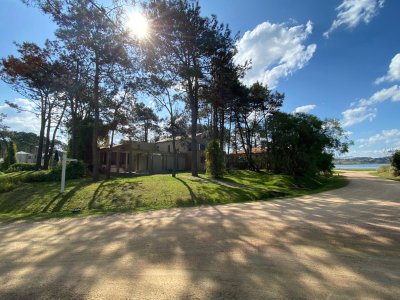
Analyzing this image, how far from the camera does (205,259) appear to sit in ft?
13.0

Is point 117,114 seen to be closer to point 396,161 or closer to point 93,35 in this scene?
point 93,35

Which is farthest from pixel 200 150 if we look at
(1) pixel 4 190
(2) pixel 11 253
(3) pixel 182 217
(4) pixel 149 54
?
(2) pixel 11 253

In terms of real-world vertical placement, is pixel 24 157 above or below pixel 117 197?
above

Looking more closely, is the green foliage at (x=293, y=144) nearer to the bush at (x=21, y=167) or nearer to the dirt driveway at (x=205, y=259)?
the dirt driveway at (x=205, y=259)

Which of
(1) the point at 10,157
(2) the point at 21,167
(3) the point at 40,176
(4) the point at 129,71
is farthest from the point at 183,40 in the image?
(1) the point at 10,157

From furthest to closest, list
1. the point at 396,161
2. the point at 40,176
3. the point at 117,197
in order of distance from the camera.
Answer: the point at 396,161 → the point at 40,176 → the point at 117,197

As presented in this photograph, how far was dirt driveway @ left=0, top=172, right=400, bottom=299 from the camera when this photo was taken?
302 cm

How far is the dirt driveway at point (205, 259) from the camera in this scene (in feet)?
9.92

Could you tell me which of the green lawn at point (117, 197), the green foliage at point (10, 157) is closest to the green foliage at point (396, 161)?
the green lawn at point (117, 197)

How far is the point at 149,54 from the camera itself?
51.8 feet

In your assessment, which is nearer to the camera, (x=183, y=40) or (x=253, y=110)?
(x=183, y=40)

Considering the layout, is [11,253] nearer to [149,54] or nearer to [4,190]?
[4,190]

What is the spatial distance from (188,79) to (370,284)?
17.9 meters

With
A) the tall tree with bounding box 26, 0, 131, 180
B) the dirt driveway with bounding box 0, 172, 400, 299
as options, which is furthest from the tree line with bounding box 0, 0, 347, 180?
the dirt driveway with bounding box 0, 172, 400, 299
